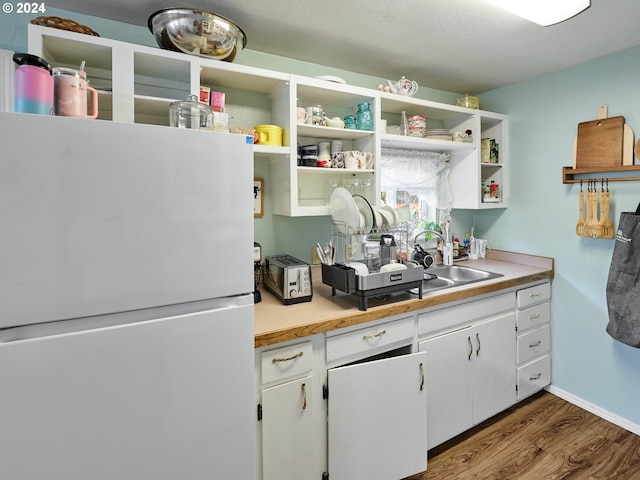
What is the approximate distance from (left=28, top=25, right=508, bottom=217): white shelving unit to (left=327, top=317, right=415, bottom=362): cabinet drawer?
694mm

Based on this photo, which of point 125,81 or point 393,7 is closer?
point 125,81

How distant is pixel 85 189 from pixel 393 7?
1.49 metres

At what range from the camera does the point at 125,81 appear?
54.1 inches

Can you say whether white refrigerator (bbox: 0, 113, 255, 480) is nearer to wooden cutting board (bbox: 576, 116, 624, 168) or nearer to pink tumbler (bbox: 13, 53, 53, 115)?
pink tumbler (bbox: 13, 53, 53, 115)

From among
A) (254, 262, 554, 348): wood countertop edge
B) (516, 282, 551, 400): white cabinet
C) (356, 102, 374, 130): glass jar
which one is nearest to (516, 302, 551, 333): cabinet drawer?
(516, 282, 551, 400): white cabinet

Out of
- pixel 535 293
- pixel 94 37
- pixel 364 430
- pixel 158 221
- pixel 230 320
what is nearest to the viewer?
pixel 158 221

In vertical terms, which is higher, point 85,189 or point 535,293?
point 85,189

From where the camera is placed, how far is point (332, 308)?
5.14 feet

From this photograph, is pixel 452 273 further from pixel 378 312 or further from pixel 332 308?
pixel 332 308

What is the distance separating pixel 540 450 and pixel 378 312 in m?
1.36

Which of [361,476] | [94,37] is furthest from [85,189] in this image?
[361,476]

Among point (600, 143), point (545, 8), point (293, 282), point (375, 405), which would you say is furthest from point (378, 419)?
point (600, 143)

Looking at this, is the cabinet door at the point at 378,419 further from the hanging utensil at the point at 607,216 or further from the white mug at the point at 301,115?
the hanging utensil at the point at 607,216

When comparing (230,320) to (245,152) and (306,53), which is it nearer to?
(245,152)
